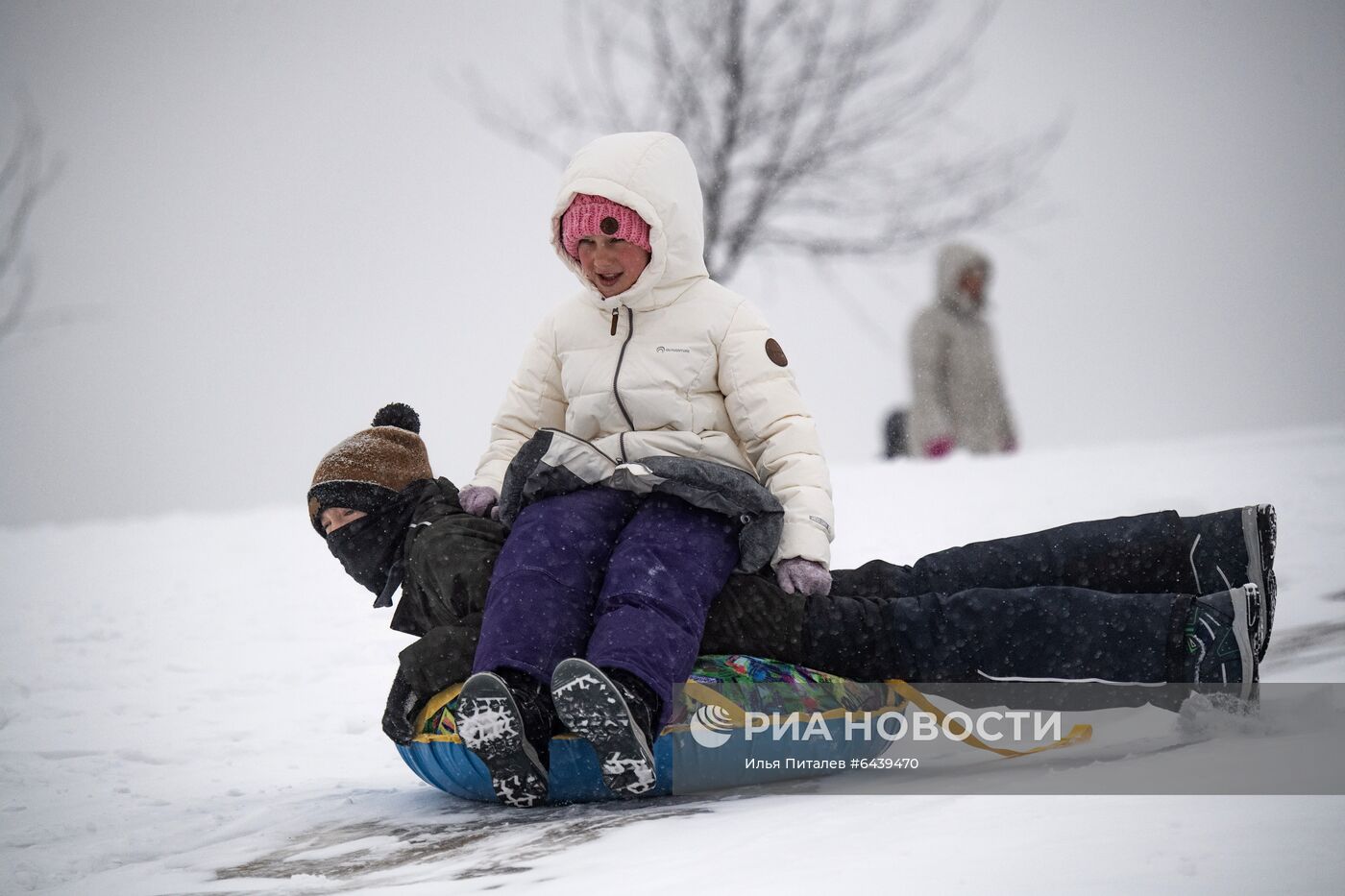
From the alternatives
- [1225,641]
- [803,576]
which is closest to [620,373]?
[803,576]

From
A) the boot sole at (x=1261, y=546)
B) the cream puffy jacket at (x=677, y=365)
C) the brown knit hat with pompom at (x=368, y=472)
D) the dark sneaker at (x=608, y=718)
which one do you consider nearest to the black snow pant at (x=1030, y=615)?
the boot sole at (x=1261, y=546)

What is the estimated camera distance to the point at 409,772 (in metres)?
3.41

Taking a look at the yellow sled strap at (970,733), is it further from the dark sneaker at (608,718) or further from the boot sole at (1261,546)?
the dark sneaker at (608,718)

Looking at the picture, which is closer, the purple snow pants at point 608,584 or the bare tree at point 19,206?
the purple snow pants at point 608,584

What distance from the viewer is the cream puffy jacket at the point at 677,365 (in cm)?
299

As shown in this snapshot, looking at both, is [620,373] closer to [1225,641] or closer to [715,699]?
[715,699]

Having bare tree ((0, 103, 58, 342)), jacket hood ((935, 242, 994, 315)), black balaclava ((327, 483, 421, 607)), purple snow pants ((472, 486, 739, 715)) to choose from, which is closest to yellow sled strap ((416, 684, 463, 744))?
purple snow pants ((472, 486, 739, 715))

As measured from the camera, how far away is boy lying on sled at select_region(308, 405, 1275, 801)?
105 inches

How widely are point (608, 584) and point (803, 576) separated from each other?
0.48m

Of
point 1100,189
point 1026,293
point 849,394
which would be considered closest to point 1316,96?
point 1100,189

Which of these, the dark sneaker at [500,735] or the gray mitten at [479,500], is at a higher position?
the gray mitten at [479,500]

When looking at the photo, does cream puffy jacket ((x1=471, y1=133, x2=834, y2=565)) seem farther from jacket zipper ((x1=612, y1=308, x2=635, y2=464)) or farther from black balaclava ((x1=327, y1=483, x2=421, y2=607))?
black balaclava ((x1=327, y1=483, x2=421, y2=607))

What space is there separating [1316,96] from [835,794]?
457 inches

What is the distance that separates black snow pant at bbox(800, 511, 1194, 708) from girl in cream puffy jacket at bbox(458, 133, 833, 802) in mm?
185
